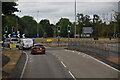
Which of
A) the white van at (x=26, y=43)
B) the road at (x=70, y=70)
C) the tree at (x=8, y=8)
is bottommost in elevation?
the road at (x=70, y=70)

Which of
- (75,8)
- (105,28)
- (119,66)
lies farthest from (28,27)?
(119,66)

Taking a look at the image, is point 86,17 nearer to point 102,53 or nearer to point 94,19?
point 94,19

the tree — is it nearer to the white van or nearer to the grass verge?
the grass verge

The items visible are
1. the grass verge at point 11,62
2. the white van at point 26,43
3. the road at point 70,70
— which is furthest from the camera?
→ the white van at point 26,43

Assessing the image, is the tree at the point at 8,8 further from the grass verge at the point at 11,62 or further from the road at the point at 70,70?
the road at the point at 70,70

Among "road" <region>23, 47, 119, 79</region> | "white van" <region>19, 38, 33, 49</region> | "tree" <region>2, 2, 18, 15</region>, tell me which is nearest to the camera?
"road" <region>23, 47, 119, 79</region>

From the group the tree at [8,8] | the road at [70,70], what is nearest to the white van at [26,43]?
the tree at [8,8]

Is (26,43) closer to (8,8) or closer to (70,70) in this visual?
(8,8)

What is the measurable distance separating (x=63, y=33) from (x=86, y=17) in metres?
15.6

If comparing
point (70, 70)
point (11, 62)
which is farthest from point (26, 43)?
point (70, 70)

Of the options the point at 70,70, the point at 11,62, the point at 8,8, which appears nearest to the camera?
the point at 70,70

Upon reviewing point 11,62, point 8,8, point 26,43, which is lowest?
point 11,62

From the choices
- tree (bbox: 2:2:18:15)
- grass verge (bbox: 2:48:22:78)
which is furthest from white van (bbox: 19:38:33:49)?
grass verge (bbox: 2:48:22:78)

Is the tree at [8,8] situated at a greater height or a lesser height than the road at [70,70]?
greater
